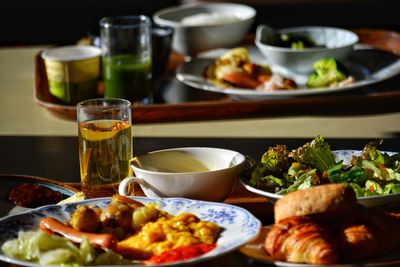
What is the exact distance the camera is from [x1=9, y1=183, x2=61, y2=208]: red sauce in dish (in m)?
1.54

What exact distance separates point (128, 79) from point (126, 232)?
114cm

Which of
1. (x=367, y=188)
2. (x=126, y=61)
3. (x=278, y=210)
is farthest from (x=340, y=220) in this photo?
(x=126, y=61)

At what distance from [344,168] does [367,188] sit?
10cm

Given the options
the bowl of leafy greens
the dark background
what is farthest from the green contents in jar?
the dark background

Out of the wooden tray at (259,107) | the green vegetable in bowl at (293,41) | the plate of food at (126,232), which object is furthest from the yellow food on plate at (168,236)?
the green vegetable in bowl at (293,41)

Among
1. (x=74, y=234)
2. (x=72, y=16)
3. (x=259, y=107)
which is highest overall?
(x=74, y=234)

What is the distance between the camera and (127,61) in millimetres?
2420

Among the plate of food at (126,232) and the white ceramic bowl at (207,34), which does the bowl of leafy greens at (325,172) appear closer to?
the plate of food at (126,232)

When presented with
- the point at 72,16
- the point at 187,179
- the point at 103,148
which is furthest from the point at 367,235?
the point at 72,16

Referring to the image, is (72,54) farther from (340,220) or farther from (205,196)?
(340,220)

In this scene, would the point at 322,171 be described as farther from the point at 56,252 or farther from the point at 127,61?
the point at 127,61

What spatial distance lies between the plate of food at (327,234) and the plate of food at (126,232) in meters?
0.04

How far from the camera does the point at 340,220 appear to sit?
124 cm

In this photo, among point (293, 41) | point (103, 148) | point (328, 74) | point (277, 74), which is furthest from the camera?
point (293, 41)
